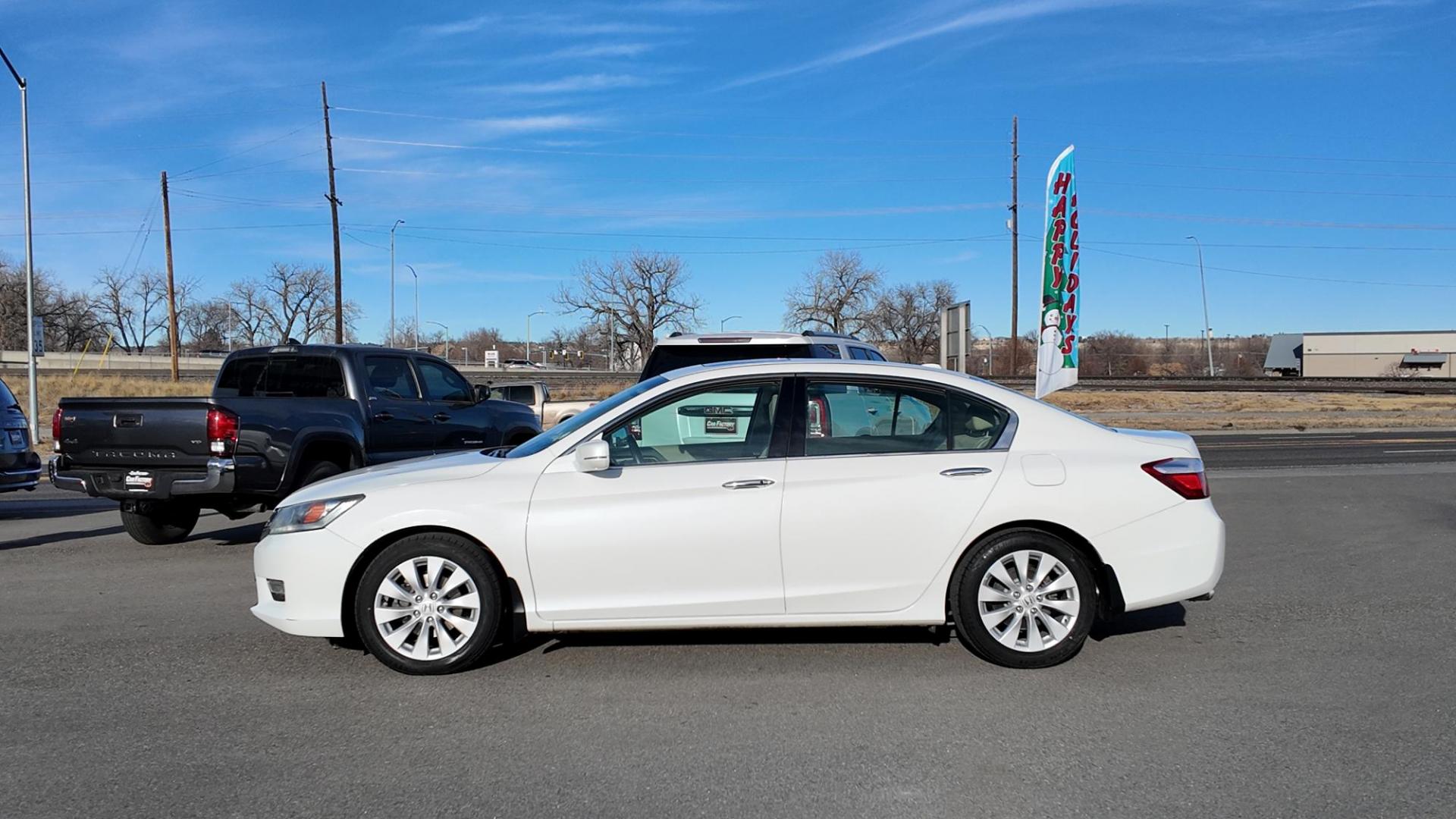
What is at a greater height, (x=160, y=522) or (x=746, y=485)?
(x=746, y=485)

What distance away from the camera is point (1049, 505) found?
5.29 m

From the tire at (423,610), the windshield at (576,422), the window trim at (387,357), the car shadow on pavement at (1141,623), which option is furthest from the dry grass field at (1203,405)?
the tire at (423,610)

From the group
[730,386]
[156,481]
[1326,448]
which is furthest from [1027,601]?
[1326,448]

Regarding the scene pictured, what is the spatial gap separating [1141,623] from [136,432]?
302 inches

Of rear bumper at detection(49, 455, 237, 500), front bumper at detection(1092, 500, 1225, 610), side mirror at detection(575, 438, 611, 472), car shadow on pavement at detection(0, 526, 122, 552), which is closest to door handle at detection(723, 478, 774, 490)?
side mirror at detection(575, 438, 611, 472)

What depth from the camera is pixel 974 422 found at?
5.54 metres

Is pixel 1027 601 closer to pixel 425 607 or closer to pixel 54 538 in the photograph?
pixel 425 607

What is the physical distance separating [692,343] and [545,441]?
13.7 feet

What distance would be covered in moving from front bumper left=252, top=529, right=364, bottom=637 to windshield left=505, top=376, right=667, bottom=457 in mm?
994

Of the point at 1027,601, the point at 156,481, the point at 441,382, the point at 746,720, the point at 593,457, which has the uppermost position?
the point at 441,382

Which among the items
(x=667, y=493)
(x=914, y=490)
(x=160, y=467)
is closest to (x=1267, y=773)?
(x=914, y=490)

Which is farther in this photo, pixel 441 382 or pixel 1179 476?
pixel 441 382

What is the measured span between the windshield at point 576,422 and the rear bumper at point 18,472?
7.41 metres

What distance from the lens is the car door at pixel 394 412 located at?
9.98 meters
